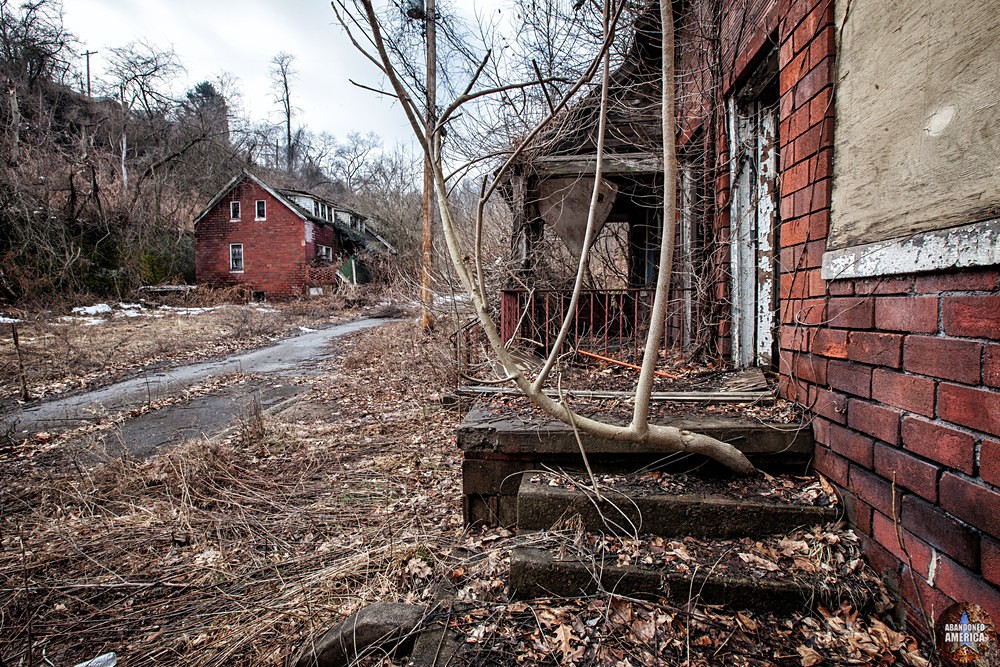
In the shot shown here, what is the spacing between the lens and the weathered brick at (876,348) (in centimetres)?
169

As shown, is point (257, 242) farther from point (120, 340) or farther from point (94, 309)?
point (120, 340)

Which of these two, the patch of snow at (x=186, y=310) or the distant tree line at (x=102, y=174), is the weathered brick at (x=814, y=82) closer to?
the distant tree line at (x=102, y=174)

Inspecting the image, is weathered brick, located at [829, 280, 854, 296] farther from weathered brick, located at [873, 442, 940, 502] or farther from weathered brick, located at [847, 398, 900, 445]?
weathered brick, located at [873, 442, 940, 502]

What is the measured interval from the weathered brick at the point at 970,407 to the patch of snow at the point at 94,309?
56.9ft

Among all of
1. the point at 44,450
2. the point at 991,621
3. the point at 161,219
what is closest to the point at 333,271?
the point at 161,219

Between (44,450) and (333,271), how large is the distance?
20603 millimetres

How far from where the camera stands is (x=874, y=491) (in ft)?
5.92

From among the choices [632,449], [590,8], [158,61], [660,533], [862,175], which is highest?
[158,61]

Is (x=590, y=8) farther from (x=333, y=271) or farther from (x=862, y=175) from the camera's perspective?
(x=333, y=271)

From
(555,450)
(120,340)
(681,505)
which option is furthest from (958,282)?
(120,340)

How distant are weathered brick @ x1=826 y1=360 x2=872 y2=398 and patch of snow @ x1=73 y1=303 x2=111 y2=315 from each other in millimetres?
17018

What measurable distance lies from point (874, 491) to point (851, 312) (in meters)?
0.71

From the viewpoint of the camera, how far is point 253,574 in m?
2.51

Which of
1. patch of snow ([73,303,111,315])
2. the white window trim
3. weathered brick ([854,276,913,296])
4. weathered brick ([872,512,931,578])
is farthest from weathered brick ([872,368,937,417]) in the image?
the white window trim
